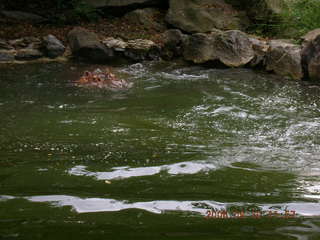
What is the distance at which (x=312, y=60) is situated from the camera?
26.9 ft

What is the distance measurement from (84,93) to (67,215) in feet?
15.3

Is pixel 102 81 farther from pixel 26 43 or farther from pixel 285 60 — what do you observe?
pixel 285 60

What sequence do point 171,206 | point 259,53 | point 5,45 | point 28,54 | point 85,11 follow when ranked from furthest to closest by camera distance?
point 85,11, point 5,45, point 28,54, point 259,53, point 171,206

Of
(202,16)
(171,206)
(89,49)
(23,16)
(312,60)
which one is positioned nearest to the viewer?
(171,206)

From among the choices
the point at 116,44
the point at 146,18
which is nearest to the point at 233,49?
the point at 116,44

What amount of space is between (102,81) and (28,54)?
9.19 feet

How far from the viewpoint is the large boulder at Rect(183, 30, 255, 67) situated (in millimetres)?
9156

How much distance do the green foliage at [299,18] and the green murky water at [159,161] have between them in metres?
2.75

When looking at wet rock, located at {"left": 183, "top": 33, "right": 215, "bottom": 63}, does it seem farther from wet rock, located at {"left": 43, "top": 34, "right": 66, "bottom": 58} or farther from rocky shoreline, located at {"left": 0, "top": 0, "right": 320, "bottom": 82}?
wet rock, located at {"left": 43, "top": 34, "right": 66, "bottom": 58}

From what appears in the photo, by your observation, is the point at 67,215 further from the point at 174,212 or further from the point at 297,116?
the point at 297,116

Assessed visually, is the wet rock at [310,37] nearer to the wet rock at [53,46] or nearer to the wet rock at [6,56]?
the wet rock at [53,46]

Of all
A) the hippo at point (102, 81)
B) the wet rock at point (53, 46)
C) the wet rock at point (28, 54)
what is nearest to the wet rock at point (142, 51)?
the wet rock at point (53, 46)

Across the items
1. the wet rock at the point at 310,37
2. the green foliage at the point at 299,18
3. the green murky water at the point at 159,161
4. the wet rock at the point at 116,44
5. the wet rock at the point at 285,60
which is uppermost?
the green foliage at the point at 299,18

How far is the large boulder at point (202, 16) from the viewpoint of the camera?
11180mm
